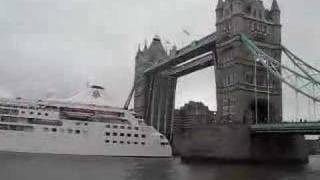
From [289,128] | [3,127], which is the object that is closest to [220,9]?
[289,128]

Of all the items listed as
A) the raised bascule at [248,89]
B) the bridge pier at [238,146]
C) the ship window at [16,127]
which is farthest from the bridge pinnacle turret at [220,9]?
the ship window at [16,127]

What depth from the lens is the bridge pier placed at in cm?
6794

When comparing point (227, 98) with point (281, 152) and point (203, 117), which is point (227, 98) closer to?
point (281, 152)

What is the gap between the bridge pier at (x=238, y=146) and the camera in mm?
67938

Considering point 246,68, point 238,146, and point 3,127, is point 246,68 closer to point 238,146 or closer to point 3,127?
point 238,146

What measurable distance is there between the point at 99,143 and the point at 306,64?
119 feet

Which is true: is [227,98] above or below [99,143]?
above

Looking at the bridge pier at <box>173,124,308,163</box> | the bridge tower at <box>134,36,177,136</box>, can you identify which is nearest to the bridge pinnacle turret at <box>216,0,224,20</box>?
the bridge pier at <box>173,124,308,163</box>

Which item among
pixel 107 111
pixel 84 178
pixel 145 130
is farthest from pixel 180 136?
pixel 84 178

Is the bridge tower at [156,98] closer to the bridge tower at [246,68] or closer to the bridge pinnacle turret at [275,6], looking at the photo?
the bridge tower at [246,68]

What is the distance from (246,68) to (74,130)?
30.9 m

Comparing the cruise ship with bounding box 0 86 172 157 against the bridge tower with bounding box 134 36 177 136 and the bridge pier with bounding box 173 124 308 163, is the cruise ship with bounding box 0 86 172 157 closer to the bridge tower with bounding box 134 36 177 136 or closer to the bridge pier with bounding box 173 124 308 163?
the bridge pier with bounding box 173 124 308 163

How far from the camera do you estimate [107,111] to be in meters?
70.3

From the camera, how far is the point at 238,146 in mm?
68062
